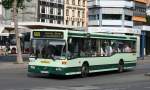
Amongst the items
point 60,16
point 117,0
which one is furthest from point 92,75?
point 60,16

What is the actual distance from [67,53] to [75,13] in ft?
298

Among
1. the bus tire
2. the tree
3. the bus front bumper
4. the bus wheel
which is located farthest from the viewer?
the tree

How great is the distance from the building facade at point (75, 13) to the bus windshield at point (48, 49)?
278ft

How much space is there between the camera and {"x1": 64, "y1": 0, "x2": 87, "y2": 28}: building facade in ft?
369

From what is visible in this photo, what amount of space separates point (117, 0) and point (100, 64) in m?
55.2

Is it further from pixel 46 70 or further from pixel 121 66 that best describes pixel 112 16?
pixel 46 70

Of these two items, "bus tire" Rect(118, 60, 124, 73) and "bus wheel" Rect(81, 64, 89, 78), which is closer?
"bus wheel" Rect(81, 64, 89, 78)

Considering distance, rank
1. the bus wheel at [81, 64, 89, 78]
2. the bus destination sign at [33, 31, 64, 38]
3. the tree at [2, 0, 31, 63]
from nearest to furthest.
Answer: the bus destination sign at [33, 31, 64, 38] < the bus wheel at [81, 64, 89, 78] < the tree at [2, 0, 31, 63]

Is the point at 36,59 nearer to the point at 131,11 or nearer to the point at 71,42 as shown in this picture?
the point at 71,42

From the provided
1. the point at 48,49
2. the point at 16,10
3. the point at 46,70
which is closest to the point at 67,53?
the point at 48,49

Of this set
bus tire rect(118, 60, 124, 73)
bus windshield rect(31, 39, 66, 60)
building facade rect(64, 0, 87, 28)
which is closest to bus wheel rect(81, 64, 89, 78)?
bus windshield rect(31, 39, 66, 60)

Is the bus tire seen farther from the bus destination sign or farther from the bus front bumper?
the bus destination sign

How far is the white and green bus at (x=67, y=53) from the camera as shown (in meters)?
25.0

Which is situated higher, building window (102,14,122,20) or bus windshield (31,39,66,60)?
building window (102,14,122,20)
